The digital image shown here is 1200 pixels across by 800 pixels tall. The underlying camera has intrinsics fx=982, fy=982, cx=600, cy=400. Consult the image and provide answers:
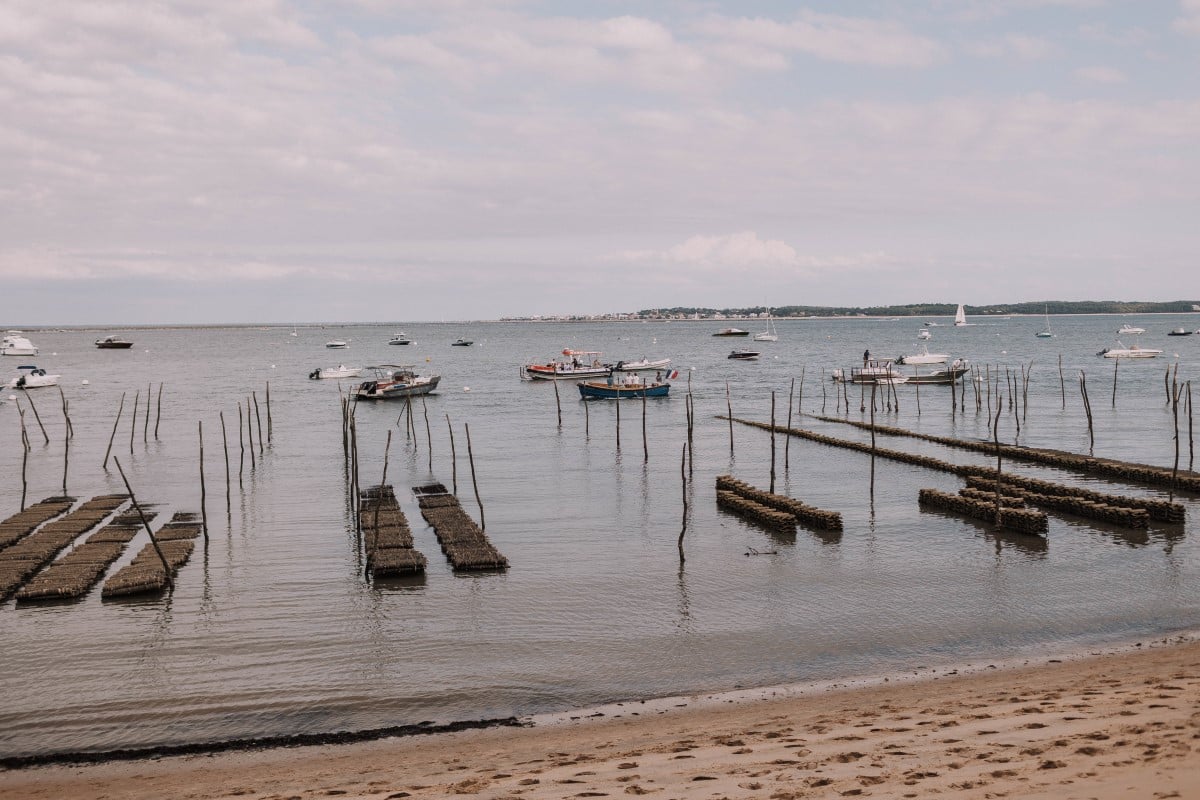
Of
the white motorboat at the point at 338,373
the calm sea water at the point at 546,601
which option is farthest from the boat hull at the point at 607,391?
the white motorboat at the point at 338,373

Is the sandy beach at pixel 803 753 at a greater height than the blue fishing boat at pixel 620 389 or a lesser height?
lesser

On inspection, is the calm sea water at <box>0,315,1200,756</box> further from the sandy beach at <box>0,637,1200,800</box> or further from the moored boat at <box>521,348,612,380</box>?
the moored boat at <box>521,348,612,380</box>

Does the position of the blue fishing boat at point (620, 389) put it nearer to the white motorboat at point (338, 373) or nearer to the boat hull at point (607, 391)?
the boat hull at point (607, 391)

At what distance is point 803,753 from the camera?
12.4m

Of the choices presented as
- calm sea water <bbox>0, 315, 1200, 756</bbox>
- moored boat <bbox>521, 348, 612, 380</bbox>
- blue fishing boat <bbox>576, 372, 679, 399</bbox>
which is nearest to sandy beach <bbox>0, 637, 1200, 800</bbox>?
calm sea water <bbox>0, 315, 1200, 756</bbox>

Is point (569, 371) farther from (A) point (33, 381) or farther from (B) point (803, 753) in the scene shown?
(B) point (803, 753)

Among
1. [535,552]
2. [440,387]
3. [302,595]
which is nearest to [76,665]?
[302,595]

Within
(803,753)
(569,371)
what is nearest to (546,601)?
(803,753)

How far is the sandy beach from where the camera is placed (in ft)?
35.5

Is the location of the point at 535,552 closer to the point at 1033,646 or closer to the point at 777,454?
the point at 1033,646

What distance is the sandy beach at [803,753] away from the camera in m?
10.8

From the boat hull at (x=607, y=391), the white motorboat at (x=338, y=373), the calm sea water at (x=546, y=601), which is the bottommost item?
the calm sea water at (x=546, y=601)

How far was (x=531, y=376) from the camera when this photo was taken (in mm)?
104062

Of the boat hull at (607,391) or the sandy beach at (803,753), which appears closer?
the sandy beach at (803,753)
